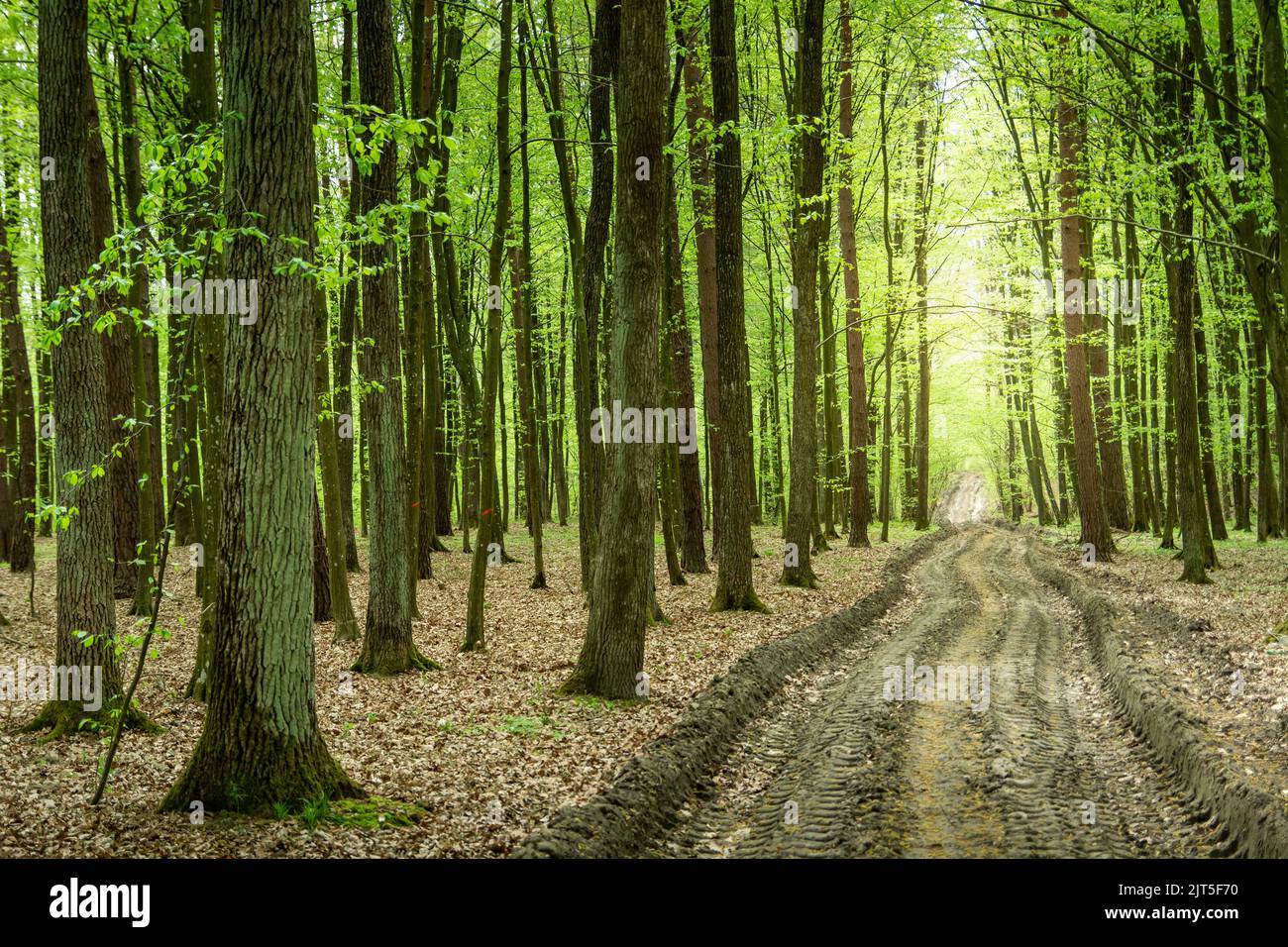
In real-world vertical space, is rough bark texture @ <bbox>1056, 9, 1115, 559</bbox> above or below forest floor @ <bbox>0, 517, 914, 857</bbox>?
above

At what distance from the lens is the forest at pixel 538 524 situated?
5.48 metres

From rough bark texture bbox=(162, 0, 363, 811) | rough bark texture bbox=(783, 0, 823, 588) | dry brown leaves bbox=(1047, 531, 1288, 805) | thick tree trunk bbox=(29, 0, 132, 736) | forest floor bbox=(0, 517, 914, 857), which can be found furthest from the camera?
rough bark texture bbox=(783, 0, 823, 588)

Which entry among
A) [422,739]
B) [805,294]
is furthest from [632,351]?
[805,294]

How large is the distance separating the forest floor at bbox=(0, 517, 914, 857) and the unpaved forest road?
103 centimetres

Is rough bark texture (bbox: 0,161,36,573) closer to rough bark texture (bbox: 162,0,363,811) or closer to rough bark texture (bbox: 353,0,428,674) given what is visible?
rough bark texture (bbox: 353,0,428,674)

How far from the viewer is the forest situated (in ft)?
18.0

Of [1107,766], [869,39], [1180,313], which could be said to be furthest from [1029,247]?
[1107,766]

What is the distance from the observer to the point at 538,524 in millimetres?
16984

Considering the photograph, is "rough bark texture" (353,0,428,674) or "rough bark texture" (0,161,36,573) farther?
"rough bark texture" (0,161,36,573)

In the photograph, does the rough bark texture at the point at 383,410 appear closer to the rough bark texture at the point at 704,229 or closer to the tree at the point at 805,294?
the rough bark texture at the point at 704,229

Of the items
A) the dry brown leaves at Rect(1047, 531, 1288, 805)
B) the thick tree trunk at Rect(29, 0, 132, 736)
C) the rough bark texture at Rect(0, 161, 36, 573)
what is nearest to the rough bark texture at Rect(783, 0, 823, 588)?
the dry brown leaves at Rect(1047, 531, 1288, 805)

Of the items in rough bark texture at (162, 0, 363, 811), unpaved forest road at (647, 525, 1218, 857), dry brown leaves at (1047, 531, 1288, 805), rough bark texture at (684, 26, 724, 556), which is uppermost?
rough bark texture at (684, 26, 724, 556)
